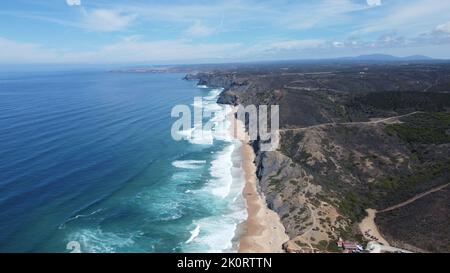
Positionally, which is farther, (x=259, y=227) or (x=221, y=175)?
(x=221, y=175)

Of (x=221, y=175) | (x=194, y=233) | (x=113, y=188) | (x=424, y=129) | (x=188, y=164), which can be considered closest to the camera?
(x=194, y=233)

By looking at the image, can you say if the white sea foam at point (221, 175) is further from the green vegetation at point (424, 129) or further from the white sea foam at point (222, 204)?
the green vegetation at point (424, 129)

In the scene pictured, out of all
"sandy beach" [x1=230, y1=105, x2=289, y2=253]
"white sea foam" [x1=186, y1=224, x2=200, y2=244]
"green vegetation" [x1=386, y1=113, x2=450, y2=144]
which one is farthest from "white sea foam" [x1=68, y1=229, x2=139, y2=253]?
"green vegetation" [x1=386, y1=113, x2=450, y2=144]

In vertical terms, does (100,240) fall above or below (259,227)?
above

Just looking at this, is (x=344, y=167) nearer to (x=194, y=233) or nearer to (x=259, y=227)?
(x=259, y=227)

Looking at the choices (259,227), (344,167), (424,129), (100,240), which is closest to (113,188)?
(100,240)

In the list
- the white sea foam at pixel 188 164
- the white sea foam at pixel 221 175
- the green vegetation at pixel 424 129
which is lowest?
the white sea foam at pixel 221 175

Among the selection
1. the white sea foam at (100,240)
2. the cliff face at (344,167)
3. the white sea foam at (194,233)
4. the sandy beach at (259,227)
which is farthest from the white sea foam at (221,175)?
the white sea foam at (100,240)
